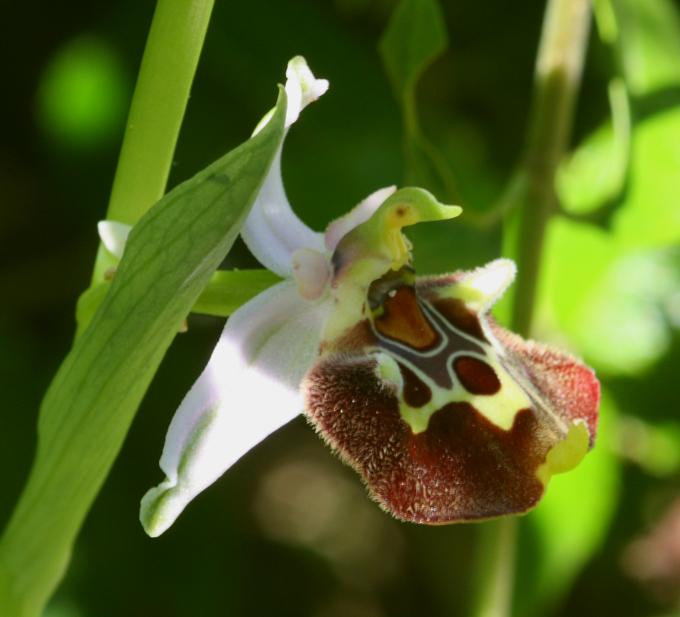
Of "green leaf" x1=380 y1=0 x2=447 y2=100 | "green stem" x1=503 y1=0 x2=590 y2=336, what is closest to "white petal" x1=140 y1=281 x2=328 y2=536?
"green leaf" x1=380 y1=0 x2=447 y2=100

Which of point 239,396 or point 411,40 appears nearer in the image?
point 239,396

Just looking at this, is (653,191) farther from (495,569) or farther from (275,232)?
(275,232)

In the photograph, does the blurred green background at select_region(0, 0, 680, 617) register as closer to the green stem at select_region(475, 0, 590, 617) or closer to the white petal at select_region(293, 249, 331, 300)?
the green stem at select_region(475, 0, 590, 617)

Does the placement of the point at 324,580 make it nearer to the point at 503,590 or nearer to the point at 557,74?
the point at 503,590

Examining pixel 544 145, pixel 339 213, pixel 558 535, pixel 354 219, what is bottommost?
pixel 558 535

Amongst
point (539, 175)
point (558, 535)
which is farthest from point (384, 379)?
point (558, 535)

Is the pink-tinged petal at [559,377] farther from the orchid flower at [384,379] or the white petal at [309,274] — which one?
the white petal at [309,274]
